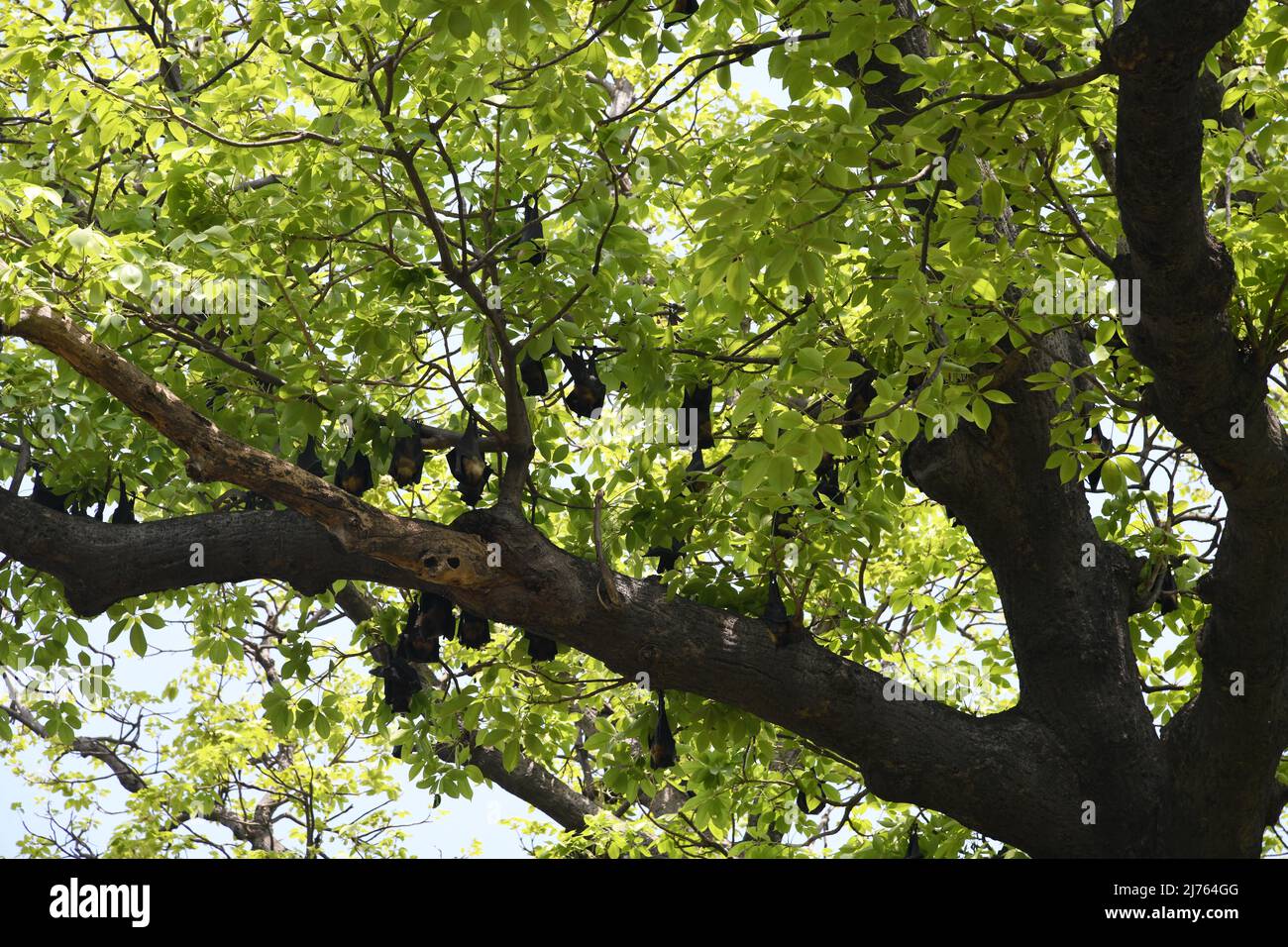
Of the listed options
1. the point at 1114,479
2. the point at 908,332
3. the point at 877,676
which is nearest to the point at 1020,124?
the point at 908,332

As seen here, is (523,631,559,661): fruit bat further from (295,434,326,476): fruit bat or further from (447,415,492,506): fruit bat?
(295,434,326,476): fruit bat

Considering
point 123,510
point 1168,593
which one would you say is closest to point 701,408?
point 1168,593

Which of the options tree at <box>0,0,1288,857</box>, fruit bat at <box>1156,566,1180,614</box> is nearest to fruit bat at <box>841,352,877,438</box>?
tree at <box>0,0,1288,857</box>

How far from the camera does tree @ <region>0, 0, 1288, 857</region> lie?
4281mm

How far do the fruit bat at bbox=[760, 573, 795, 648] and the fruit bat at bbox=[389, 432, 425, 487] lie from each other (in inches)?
62.2

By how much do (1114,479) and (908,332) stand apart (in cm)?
116

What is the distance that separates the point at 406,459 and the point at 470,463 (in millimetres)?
273

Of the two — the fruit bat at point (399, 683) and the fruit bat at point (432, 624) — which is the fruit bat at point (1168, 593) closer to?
the fruit bat at point (432, 624)

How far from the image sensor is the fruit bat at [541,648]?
5738 millimetres

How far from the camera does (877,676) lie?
216 inches

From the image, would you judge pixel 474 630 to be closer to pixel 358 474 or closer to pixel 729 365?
pixel 358 474

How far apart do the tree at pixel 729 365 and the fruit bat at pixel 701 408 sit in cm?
3
